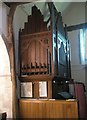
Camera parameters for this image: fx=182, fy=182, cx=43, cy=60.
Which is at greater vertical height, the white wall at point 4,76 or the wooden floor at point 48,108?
the white wall at point 4,76

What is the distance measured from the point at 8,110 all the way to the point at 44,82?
0.97 m

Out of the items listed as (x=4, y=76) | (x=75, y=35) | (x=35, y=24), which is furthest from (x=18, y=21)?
(x=75, y=35)

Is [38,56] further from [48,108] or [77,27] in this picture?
[77,27]

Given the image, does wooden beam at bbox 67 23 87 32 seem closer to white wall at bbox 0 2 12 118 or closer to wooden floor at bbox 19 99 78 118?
white wall at bbox 0 2 12 118

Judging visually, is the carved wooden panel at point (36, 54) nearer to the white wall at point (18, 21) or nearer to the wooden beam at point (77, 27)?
the white wall at point (18, 21)

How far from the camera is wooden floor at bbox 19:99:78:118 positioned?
3365 millimetres

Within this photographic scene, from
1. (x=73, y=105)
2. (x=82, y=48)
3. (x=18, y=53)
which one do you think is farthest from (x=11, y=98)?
(x=82, y=48)

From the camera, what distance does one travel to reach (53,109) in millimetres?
3523

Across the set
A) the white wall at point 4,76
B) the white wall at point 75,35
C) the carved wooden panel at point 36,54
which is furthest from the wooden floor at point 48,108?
the white wall at point 75,35

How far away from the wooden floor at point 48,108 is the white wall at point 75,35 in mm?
3188

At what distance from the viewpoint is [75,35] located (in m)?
6.80

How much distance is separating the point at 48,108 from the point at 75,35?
12.8 ft

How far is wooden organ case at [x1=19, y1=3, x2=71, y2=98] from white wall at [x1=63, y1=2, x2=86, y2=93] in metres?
2.61

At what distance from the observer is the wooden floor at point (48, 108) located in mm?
3365
